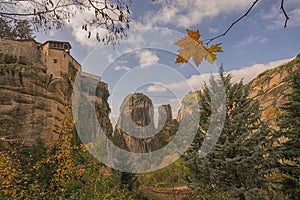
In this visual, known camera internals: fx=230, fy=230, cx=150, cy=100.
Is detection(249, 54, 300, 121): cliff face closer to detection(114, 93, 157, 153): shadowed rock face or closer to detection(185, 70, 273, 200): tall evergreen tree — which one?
detection(114, 93, 157, 153): shadowed rock face

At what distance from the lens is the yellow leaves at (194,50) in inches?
41.7

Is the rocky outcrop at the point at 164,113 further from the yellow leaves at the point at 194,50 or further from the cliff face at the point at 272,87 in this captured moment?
the cliff face at the point at 272,87

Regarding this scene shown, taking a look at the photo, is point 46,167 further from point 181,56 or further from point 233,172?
point 181,56

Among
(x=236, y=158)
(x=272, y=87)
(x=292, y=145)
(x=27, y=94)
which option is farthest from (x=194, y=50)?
(x=272, y=87)

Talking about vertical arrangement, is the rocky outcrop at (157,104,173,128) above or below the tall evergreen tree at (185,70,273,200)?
above

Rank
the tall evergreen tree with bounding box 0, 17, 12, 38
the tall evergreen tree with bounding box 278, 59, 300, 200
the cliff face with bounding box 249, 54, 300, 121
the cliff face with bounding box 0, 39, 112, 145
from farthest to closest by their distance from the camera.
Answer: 1. the cliff face with bounding box 249, 54, 300, 121
2. the cliff face with bounding box 0, 39, 112, 145
3. the tall evergreen tree with bounding box 278, 59, 300, 200
4. the tall evergreen tree with bounding box 0, 17, 12, 38

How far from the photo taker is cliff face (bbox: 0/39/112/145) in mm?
18391

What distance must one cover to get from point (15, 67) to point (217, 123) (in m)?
19.1

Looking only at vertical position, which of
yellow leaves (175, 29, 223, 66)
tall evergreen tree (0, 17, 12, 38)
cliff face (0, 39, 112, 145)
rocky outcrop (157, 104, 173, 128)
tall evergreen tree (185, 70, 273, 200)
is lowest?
tall evergreen tree (185, 70, 273, 200)

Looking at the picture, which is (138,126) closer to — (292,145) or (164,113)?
(164,113)

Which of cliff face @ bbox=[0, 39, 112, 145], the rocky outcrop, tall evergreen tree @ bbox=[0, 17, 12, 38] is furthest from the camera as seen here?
cliff face @ bbox=[0, 39, 112, 145]

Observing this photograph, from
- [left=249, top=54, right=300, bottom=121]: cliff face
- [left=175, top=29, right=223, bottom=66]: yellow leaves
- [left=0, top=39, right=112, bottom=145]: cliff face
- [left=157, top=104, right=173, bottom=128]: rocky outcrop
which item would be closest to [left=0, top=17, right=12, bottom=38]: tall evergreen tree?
[left=175, top=29, right=223, bottom=66]: yellow leaves

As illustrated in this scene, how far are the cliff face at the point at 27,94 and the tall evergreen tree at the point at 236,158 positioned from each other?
12.8 m

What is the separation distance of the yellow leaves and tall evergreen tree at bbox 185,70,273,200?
6.30 meters
